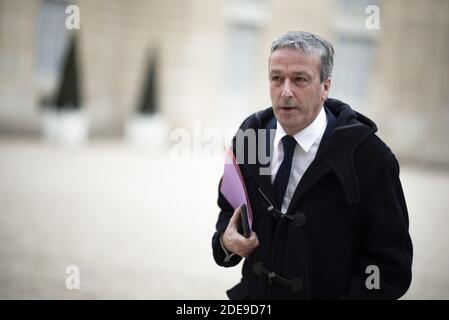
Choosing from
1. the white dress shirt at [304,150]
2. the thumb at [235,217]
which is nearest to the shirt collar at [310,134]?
the white dress shirt at [304,150]

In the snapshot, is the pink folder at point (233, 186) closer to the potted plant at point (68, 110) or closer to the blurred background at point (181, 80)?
the blurred background at point (181, 80)

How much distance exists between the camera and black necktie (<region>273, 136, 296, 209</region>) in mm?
2055

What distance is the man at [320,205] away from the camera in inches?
75.0

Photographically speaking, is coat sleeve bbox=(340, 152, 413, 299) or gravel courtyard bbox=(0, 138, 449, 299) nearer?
coat sleeve bbox=(340, 152, 413, 299)

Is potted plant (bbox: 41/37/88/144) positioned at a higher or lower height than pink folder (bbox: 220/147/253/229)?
higher

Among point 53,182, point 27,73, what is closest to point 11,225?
point 53,182

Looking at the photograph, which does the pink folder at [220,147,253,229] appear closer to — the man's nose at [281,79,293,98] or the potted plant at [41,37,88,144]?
the man's nose at [281,79,293,98]

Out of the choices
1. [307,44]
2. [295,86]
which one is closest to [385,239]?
[295,86]

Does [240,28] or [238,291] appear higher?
[240,28]

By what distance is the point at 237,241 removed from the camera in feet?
6.64

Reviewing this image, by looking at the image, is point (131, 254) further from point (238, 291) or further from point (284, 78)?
point (284, 78)

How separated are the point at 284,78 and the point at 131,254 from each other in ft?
13.9

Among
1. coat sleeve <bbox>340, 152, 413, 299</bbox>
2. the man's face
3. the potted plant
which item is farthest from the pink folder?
the potted plant
